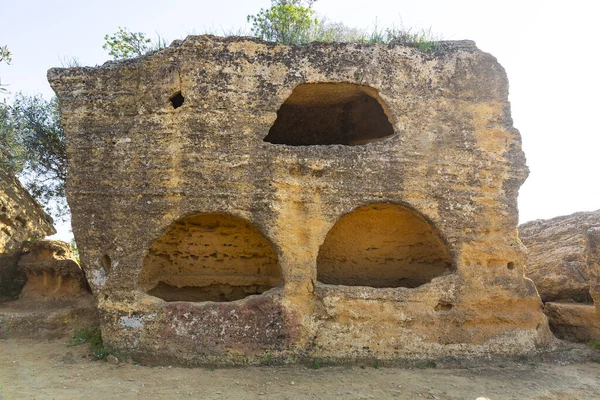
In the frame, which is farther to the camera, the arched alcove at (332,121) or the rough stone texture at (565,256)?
the arched alcove at (332,121)

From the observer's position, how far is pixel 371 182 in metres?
6.12

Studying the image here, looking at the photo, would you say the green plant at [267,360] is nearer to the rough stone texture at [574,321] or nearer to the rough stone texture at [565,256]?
the rough stone texture at [574,321]

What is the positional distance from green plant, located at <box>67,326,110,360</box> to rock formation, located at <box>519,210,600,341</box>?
21.0 feet

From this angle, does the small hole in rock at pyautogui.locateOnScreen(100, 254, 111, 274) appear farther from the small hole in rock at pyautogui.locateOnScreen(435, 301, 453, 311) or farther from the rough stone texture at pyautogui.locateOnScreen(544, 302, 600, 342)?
the rough stone texture at pyautogui.locateOnScreen(544, 302, 600, 342)

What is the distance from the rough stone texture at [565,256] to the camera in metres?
6.50

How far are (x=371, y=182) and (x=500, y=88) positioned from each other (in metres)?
2.39

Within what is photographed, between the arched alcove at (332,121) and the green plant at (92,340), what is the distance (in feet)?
13.8

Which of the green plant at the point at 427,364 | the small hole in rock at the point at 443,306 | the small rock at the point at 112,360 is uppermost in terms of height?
the small hole in rock at the point at 443,306

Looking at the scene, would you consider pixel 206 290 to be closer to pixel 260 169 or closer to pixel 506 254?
pixel 260 169

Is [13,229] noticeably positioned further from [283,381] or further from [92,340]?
[283,381]

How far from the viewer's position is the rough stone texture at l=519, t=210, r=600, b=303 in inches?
256

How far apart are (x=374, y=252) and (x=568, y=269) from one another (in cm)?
314

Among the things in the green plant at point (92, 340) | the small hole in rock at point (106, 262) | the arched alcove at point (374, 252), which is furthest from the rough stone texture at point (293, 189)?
the arched alcove at point (374, 252)

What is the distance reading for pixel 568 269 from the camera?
743 cm
